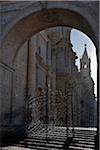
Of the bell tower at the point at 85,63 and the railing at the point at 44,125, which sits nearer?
the railing at the point at 44,125

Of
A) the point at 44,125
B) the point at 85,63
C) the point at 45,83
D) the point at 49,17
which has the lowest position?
the point at 44,125

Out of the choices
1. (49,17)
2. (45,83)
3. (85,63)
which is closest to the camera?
(49,17)

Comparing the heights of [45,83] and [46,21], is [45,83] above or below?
below

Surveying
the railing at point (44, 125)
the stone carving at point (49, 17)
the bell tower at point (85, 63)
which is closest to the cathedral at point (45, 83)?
the railing at point (44, 125)

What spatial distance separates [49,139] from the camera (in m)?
13.8

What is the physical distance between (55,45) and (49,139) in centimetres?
1941

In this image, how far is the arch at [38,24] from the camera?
13.3 meters

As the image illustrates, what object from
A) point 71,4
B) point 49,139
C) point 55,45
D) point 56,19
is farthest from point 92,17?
point 55,45

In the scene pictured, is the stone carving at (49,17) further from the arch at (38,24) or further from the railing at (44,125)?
the railing at (44,125)

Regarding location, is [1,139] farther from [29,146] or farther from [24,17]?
[24,17]

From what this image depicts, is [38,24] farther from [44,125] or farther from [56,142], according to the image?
[44,125]

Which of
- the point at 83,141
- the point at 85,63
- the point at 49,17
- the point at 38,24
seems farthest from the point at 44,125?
the point at 85,63

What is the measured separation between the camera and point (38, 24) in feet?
48.1

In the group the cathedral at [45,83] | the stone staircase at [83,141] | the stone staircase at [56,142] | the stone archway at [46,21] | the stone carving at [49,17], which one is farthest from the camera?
the cathedral at [45,83]
